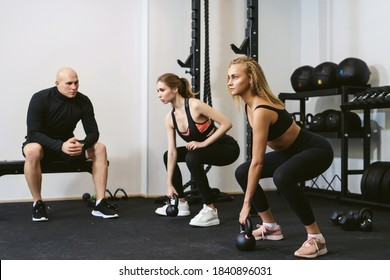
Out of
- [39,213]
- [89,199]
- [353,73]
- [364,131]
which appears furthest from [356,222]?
[89,199]

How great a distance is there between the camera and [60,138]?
359 cm

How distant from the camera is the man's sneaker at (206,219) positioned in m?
3.11

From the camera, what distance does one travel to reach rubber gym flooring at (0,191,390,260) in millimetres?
2354

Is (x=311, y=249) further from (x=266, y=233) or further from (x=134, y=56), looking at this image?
(x=134, y=56)

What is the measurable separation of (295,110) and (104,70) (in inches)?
85.4

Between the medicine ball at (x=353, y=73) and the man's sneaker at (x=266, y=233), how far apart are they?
1.96 metres

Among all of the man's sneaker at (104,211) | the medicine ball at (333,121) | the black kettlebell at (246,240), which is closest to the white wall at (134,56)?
the medicine ball at (333,121)

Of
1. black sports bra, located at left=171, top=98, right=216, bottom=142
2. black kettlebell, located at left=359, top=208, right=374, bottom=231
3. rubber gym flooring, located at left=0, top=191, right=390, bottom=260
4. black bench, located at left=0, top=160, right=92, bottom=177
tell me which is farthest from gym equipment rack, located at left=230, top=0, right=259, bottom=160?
black bench, located at left=0, top=160, right=92, bottom=177

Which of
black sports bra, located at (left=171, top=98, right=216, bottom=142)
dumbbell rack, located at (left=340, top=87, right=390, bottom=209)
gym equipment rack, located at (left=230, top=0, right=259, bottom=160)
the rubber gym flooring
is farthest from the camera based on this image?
dumbbell rack, located at (left=340, top=87, right=390, bottom=209)

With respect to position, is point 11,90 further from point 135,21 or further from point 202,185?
point 202,185

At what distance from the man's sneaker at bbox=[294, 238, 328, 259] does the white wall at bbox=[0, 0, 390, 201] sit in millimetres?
2344

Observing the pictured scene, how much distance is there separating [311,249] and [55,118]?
2.16 m

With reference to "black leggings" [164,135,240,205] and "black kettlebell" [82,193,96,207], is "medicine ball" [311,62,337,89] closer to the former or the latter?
"black leggings" [164,135,240,205]
